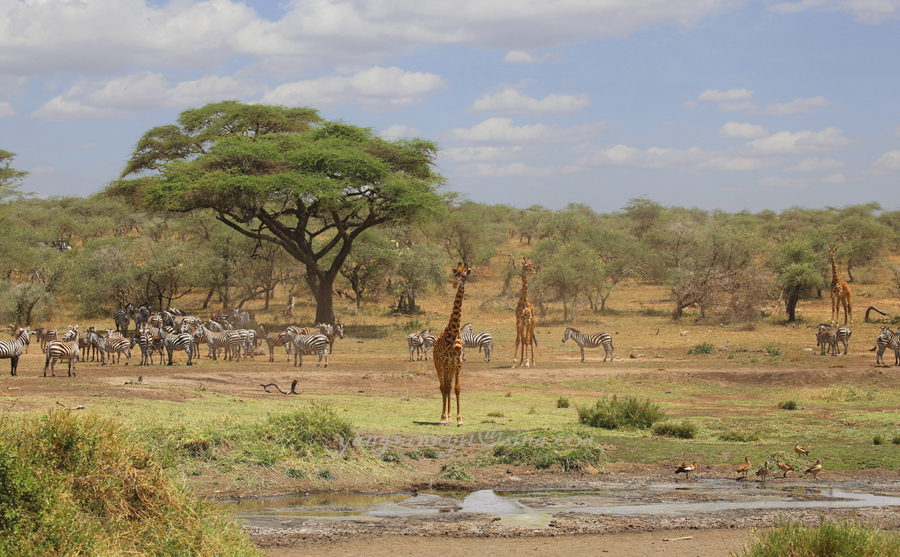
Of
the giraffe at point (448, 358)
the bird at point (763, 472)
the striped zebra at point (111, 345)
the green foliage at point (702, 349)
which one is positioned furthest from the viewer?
the green foliage at point (702, 349)

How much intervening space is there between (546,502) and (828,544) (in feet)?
12.1

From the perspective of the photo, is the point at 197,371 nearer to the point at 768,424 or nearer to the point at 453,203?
the point at 768,424

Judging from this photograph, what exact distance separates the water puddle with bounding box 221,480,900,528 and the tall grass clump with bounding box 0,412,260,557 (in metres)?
1.70

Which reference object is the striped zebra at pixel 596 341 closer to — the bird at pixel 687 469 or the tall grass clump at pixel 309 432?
the bird at pixel 687 469

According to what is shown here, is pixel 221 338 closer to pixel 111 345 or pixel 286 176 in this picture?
pixel 111 345

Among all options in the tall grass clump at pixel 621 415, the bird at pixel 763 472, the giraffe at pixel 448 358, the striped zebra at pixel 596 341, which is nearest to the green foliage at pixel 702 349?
the striped zebra at pixel 596 341

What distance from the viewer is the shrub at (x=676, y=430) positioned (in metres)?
13.6

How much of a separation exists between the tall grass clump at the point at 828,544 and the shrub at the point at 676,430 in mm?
7264

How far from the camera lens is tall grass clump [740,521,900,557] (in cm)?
609

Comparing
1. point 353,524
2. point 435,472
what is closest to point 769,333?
point 435,472

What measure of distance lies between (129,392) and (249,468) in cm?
623

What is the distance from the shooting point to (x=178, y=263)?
3862cm

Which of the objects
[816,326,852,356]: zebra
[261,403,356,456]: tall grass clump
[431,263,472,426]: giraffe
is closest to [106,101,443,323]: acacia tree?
[816,326,852,356]: zebra

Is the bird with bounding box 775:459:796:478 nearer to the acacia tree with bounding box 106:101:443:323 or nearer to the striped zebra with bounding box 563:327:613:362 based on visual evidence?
the striped zebra with bounding box 563:327:613:362
